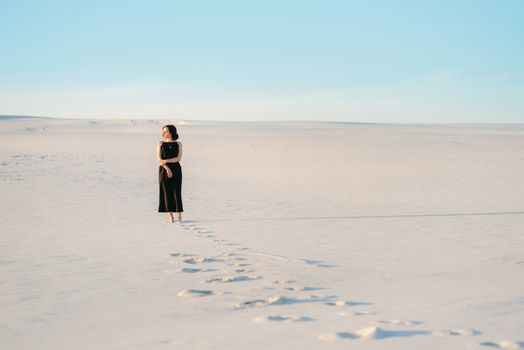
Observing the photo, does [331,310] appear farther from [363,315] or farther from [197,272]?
[197,272]

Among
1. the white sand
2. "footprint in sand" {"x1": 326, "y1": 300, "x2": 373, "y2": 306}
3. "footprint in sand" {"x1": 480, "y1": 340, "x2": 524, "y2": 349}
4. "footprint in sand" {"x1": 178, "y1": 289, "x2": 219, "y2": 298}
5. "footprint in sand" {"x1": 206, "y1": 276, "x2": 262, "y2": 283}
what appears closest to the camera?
"footprint in sand" {"x1": 480, "y1": 340, "x2": 524, "y2": 349}

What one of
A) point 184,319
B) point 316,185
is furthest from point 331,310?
point 316,185

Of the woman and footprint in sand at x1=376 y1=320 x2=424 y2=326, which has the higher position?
the woman

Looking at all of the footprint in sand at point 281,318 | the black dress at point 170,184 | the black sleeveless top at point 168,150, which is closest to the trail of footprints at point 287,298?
the footprint in sand at point 281,318

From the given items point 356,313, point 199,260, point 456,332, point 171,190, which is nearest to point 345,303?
point 356,313

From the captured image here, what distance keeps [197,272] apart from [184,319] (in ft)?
5.67

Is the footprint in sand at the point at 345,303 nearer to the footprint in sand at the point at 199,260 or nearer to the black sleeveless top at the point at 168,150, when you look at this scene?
the footprint in sand at the point at 199,260

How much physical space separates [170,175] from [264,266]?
4089 millimetres

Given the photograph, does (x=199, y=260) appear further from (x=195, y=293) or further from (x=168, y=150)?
(x=168, y=150)

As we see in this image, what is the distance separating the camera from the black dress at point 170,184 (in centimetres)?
1002

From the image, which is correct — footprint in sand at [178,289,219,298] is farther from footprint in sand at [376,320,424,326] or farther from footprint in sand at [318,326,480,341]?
footprint in sand at [376,320,424,326]

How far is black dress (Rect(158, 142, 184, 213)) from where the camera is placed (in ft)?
32.9

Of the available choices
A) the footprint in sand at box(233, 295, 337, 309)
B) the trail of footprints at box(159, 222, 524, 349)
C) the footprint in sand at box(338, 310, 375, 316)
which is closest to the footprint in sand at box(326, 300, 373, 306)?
the trail of footprints at box(159, 222, 524, 349)

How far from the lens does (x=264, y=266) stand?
6.52 metres
